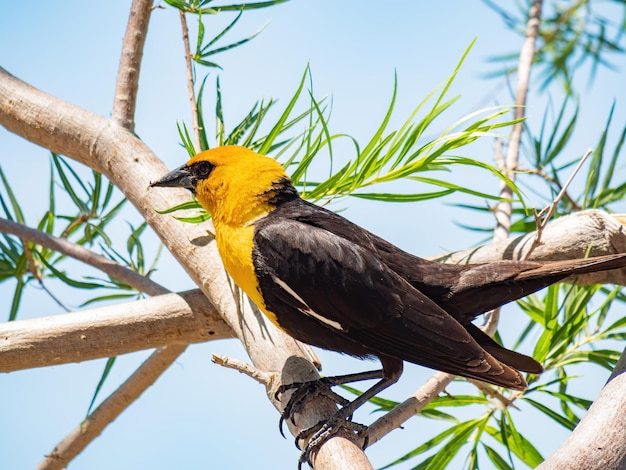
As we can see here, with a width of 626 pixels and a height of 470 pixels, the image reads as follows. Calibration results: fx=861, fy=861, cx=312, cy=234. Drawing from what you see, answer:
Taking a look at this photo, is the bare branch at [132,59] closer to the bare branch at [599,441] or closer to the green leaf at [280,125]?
the green leaf at [280,125]

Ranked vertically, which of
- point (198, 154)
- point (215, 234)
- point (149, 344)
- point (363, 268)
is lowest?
point (363, 268)

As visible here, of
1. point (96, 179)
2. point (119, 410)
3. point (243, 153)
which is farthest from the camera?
point (96, 179)

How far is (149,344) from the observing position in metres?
3.41

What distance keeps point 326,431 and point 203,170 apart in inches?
52.4

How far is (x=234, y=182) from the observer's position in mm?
3500

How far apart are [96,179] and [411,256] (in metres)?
1.68

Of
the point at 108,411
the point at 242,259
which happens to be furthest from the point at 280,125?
the point at 108,411

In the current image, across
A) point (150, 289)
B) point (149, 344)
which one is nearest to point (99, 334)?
point (149, 344)

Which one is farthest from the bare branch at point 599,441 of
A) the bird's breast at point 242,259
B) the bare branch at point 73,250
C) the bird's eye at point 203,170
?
the bare branch at point 73,250

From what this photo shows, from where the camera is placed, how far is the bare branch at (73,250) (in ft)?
12.9

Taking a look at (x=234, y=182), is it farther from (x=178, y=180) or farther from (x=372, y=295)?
(x=372, y=295)

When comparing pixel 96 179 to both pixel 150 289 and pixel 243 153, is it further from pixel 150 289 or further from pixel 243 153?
pixel 243 153

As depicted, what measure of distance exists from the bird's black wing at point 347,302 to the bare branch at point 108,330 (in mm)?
434

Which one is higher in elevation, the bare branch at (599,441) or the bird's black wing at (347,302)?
the bird's black wing at (347,302)
